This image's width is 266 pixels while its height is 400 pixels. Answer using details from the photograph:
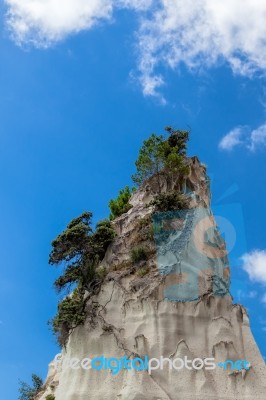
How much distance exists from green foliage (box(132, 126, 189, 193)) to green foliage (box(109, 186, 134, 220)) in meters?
1.78

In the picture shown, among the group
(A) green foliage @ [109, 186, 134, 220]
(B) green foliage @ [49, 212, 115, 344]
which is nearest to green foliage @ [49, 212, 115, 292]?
(B) green foliage @ [49, 212, 115, 344]

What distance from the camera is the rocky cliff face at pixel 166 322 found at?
900 inches

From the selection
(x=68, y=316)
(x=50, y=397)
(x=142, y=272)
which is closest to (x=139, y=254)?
(x=142, y=272)

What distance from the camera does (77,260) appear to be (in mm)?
28062

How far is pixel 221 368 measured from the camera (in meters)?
23.5

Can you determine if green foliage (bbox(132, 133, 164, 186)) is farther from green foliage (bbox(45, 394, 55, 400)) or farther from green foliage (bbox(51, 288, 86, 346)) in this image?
green foliage (bbox(45, 394, 55, 400))

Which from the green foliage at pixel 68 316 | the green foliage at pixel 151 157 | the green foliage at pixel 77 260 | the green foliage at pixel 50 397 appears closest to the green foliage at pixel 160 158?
the green foliage at pixel 151 157

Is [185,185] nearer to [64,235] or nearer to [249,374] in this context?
[64,235]

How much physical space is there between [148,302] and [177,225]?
5131 mm

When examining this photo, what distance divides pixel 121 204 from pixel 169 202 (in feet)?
19.7

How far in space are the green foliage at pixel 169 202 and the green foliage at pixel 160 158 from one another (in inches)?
122

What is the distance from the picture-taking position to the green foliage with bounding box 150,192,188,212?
95.9ft

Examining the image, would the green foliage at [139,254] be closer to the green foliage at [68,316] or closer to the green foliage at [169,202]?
Answer: the green foliage at [169,202]

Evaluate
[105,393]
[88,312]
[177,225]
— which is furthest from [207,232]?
[105,393]
